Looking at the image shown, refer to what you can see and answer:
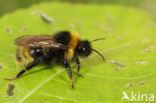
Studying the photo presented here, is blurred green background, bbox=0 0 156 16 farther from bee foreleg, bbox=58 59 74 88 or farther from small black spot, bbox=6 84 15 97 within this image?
small black spot, bbox=6 84 15 97

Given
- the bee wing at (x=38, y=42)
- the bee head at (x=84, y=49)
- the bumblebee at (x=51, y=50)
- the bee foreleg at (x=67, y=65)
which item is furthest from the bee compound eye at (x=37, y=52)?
the bee head at (x=84, y=49)

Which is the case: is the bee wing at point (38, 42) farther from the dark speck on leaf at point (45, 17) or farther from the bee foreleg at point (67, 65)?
the dark speck on leaf at point (45, 17)

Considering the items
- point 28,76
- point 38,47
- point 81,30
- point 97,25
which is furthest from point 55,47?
point 97,25

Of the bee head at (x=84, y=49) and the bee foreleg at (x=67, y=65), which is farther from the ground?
the bee head at (x=84, y=49)

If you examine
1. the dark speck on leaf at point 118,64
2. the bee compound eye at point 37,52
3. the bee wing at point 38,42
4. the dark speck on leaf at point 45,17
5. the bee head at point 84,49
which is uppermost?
the dark speck on leaf at point 45,17

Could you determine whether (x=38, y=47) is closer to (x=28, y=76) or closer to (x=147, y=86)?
(x=28, y=76)

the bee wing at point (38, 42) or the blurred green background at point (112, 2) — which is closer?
the bee wing at point (38, 42)

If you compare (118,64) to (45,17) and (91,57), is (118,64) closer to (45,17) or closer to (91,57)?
(91,57)

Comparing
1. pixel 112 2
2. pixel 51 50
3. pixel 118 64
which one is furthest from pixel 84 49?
pixel 112 2
